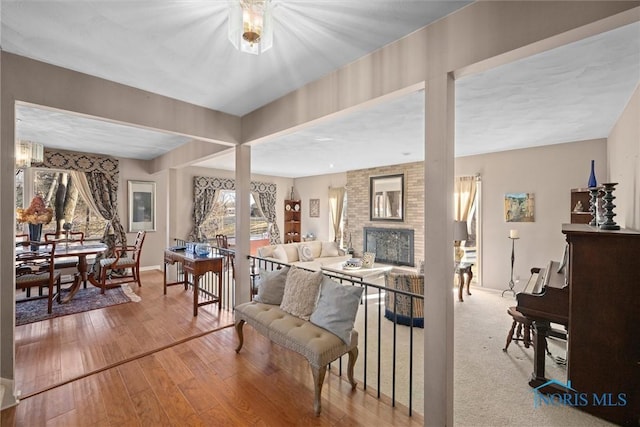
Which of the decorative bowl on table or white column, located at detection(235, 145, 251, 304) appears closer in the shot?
white column, located at detection(235, 145, 251, 304)

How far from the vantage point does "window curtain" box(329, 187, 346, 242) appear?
8.13 metres

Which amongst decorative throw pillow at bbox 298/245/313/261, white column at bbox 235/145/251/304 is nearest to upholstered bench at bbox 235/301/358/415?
white column at bbox 235/145/251/304

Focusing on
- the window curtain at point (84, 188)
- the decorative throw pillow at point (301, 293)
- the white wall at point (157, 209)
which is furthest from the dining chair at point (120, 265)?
the decorative throw pillow at point (301, 293)

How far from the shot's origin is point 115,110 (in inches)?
102

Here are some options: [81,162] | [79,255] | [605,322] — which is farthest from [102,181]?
[605,322]

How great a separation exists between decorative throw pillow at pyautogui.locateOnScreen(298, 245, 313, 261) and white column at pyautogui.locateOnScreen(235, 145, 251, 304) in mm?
2938

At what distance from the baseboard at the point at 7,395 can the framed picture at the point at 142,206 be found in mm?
4681

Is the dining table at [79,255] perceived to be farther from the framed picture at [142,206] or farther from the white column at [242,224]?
the white column at [242,224]

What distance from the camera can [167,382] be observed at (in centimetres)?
223

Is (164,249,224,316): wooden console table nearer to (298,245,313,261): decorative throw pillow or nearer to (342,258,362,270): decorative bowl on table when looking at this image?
(298,245,313,261): decorative throw pillow

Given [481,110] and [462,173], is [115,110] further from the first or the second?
[462,173]

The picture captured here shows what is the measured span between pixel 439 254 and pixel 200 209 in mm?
6558

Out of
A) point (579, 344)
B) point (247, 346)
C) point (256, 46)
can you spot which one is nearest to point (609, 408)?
point (579, 344)

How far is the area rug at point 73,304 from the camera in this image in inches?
139
